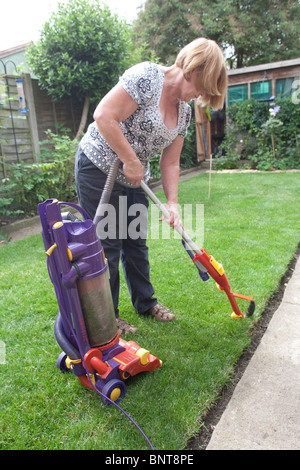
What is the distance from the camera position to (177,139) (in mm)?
2016

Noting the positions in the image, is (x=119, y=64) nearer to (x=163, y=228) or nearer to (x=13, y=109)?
(x=13, y=109)

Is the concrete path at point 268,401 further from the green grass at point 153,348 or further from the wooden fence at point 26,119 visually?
the wooden fence at point 26,119

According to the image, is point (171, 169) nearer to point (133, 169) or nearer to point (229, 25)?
point (133, 169)

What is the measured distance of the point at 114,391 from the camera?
1518 millimetres

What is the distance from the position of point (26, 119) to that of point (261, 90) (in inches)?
246

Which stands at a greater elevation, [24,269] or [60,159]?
[60,159]

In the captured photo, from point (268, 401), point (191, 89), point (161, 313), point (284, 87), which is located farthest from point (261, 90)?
point (268, 401)

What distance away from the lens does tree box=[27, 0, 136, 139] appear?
4.98 m

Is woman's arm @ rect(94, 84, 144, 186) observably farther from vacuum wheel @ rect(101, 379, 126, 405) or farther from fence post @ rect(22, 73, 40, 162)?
fence post @ rect(22, 73, 40, 162)

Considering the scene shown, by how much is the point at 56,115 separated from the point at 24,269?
3.61 m

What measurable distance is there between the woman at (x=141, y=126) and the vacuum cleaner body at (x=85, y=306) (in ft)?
1.10

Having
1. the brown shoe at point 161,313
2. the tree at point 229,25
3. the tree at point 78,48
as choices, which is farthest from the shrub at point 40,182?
the tree at point 229,25
